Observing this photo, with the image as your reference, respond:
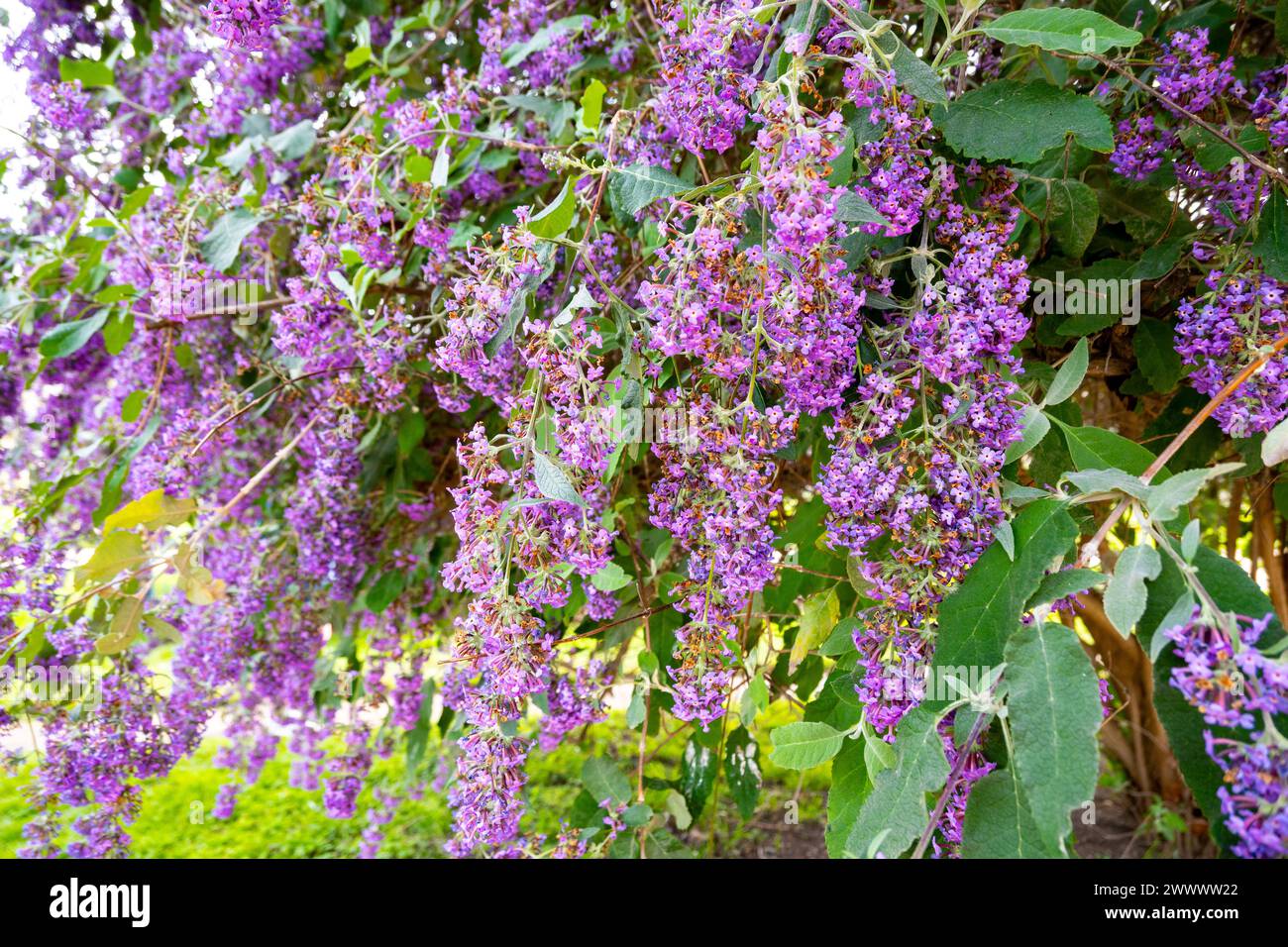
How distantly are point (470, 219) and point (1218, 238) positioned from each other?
1514mm

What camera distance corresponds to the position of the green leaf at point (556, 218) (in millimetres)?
1230

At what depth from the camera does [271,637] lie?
2549 mm

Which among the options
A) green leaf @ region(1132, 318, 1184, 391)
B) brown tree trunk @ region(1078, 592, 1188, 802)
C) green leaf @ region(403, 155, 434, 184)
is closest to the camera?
green leaf @ region(1132, 318, 1184, 391)

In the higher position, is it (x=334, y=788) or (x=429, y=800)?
(x=334, y=788)

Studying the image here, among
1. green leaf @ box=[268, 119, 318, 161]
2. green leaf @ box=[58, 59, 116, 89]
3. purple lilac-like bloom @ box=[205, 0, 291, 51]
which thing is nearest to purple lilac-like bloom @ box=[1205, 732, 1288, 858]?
purple lilac-like bloom @ box=[205, 0, 291, 51]

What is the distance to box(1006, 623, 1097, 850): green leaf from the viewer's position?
2.71 feet

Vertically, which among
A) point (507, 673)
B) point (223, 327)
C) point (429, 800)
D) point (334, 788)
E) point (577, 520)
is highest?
point (223, 327)

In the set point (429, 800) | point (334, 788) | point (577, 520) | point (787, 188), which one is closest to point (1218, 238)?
point (787, 188)

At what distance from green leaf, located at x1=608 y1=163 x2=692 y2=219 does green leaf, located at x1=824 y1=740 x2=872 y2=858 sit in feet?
2.92

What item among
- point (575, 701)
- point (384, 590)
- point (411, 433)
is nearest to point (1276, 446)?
point (575, 701)

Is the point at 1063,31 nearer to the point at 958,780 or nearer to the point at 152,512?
the point at 958,780

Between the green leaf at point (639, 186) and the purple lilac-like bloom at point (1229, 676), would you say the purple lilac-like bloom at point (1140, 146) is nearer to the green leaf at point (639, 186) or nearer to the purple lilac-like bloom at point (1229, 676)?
the green leaf at point (639, 186)

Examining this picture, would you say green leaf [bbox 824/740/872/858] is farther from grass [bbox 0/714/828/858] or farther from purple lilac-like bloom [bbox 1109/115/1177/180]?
grass [bbox 0/714/828/858]

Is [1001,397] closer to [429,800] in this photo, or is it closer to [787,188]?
[787,188]
